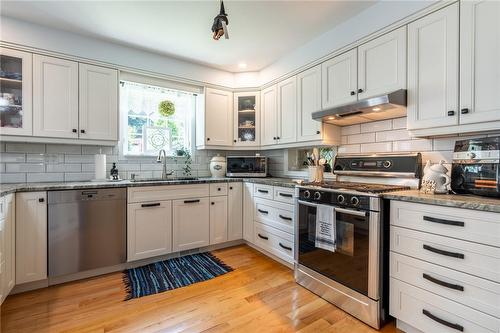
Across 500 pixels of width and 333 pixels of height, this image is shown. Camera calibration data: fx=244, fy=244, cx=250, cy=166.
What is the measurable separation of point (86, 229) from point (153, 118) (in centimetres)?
165

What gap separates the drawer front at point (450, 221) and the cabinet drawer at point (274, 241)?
1128 millimetres

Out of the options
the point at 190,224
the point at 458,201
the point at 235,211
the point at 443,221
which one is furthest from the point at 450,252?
the point at 190,224

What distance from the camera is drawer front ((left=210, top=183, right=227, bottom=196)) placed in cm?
302

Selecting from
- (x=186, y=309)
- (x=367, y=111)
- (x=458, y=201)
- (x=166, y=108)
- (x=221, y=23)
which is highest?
(x=221, y=23)

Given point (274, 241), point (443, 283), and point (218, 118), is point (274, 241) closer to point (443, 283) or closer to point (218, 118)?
point (443, 283)

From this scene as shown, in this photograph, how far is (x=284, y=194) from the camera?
2.56 meters

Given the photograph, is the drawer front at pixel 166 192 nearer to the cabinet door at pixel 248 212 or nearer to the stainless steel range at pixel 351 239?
the cabinet door at pixel 248 212

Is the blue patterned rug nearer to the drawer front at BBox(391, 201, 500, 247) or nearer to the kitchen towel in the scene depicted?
the kitchen towel

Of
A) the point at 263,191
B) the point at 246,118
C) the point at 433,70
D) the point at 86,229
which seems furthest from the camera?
the point at 246,118

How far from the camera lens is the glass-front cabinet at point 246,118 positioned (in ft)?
11.7

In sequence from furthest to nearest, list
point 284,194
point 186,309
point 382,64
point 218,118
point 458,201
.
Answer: point 218,118 < point 284,194 < point 382,64 < point 186,309 < point 458,201

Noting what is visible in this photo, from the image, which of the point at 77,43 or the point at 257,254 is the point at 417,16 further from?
the point at 77,43

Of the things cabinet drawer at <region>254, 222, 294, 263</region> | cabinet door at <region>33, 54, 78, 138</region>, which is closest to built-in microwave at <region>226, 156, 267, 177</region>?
cabinet drawer at <region>254, 222, 294, 263</region>

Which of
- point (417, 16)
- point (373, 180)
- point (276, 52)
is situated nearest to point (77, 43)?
point (276, 52)
